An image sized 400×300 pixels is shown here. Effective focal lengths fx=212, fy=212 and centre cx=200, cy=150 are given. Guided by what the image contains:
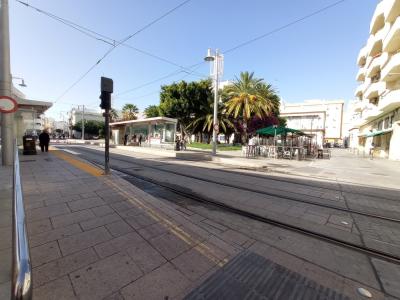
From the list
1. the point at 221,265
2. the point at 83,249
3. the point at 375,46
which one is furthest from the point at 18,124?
the point at 375,46

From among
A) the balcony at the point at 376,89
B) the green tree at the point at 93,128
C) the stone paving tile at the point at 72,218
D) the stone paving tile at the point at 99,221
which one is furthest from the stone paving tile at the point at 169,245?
the green tree at the point at 93,128

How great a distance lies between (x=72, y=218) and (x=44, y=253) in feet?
3.47

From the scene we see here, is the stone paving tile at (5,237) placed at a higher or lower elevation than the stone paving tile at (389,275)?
higher

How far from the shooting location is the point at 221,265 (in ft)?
9.05

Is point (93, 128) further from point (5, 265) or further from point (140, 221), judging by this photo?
point (5, 265)

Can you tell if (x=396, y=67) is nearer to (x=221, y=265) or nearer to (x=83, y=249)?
(x=221, y=265)

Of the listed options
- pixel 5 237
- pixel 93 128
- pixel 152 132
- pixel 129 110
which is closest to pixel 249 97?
pixel 152 132

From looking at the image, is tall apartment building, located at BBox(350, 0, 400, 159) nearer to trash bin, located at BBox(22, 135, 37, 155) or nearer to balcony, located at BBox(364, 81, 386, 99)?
balcony, located at BBox(364, 81, 386, 99)

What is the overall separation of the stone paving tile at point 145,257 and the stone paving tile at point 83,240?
0.54 m

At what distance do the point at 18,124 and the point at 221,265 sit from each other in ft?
80.7

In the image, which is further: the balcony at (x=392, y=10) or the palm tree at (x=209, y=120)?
the palm tree at (x=209, y=120)

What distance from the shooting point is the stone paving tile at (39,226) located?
3.30m

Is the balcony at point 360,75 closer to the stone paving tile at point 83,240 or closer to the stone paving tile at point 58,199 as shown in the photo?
the stone paving tile at point 58,199

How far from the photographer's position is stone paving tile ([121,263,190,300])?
2166 mm
